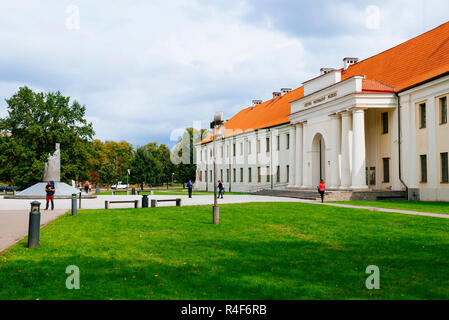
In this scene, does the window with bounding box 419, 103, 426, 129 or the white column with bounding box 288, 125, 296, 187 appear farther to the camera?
the white column with bounding box 288, 125, 296, 187

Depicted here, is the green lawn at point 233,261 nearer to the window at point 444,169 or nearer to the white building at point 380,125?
the window at point 444,169

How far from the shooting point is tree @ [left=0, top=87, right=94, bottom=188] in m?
55.6

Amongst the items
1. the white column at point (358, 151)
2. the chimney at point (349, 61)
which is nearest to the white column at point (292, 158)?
the chimney at point (349, 61)

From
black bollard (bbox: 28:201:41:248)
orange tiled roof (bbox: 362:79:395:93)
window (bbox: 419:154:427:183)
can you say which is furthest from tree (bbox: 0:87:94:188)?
black bollard (bbox: 28:201:41:248)

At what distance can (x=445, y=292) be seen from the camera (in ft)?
20.3

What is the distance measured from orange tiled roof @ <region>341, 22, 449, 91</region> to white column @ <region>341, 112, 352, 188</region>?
422 centimetres

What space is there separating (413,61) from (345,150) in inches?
328

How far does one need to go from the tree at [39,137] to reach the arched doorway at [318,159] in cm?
3268

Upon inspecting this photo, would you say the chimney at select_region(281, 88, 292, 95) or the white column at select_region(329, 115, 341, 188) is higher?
the chimney at select_region(281, 88, 292, 95)

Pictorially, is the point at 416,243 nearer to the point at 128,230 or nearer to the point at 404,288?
the point at 404,288

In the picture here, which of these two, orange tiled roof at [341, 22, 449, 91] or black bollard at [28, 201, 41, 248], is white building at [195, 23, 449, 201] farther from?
black bollard at [28, 201, 41, 248]

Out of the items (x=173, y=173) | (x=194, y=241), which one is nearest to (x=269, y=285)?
(x=194, y=241)

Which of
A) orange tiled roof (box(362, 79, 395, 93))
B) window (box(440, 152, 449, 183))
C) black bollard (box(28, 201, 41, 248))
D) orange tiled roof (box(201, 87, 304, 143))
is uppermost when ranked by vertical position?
orange tiled roof (box(201, 87, 304, 143))

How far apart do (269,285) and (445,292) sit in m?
2.48
